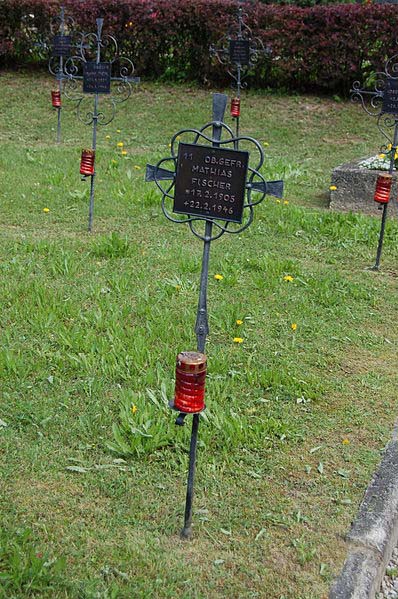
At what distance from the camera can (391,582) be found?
3008 millimetres

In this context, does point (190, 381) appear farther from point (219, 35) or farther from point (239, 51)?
point (219, 35)

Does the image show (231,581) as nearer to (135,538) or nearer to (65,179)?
(135,538)

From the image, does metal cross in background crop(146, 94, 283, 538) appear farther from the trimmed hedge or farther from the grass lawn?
the trimmed hedge

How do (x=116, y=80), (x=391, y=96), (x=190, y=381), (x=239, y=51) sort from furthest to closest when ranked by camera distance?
(x=116, y=80)
(x=239, y=51)
(x=391, y=96)
(x=190, y=381)

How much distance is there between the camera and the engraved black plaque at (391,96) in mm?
6316

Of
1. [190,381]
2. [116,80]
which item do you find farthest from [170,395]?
[116,80]

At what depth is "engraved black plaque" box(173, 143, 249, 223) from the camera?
2.87m

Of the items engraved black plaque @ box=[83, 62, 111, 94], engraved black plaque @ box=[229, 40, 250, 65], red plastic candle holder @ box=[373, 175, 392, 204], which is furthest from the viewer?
engraved black plaque @ box=[229, 40, 250, 65]

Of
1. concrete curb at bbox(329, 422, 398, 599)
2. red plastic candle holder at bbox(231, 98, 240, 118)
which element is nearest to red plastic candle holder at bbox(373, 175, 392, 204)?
concrete curb at bbox(329, 422, 398, 599)

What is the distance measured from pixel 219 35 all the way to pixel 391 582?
499 inches

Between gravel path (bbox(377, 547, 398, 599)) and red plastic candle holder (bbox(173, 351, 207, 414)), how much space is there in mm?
998

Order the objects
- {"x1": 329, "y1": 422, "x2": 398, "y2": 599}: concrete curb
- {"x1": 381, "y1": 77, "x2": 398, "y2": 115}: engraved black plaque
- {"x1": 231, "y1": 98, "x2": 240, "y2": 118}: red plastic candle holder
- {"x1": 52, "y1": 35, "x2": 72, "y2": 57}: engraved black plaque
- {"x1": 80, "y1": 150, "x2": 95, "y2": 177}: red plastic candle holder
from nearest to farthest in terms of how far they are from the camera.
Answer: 1. {"x1": 329, "y1": 422, "x2": 398, "y2": 599}: concrete curb
2. {"x1": 381, "y1": 77, "x2": 398, "y2": 115}: engraved black plaque
3. {"x1": 80, "y1": 150, "x2": 95, "y2": 177}: red plastic candle holder
4. {"x1": 231, "y1": 98, "x2": 240, "y2": 118}: red plastic candle holder
5. {"x1": 52, "y1": 35, "x2": 72, "y2": 57}: engraved black plaque

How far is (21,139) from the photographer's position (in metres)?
11.3

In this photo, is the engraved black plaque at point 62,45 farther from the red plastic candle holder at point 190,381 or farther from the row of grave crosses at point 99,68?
the red plastic candle holder at point 190,381
